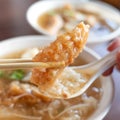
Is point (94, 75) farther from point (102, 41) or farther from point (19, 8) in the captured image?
point (19, 8)

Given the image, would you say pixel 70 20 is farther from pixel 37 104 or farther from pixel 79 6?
pixel 37 104

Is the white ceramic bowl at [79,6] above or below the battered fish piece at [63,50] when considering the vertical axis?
below

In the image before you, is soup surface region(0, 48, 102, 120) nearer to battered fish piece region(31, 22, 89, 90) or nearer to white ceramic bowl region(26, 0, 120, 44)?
battered fish piece region(31, 22, 89, 90)

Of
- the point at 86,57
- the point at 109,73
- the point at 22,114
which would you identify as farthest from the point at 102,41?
the point at 22,114

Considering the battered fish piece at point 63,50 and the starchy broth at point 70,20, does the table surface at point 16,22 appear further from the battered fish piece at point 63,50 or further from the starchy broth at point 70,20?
the battered fish piece at point 63,50

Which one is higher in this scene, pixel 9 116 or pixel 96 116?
pixel 96 116

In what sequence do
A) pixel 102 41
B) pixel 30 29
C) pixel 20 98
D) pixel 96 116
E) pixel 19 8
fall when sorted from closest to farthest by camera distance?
pixel 96 116
pixel 20 98
pixel 102 41
pixel 30 29
pixel 19 8

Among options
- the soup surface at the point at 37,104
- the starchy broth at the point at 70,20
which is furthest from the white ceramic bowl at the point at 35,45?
the starchy broth at the point at 70,20

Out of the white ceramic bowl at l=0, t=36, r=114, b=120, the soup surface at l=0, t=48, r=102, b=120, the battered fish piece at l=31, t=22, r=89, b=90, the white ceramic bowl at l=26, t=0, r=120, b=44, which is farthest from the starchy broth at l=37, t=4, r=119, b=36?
the battered fish piece at l=31, t=22, r=89, b=90
